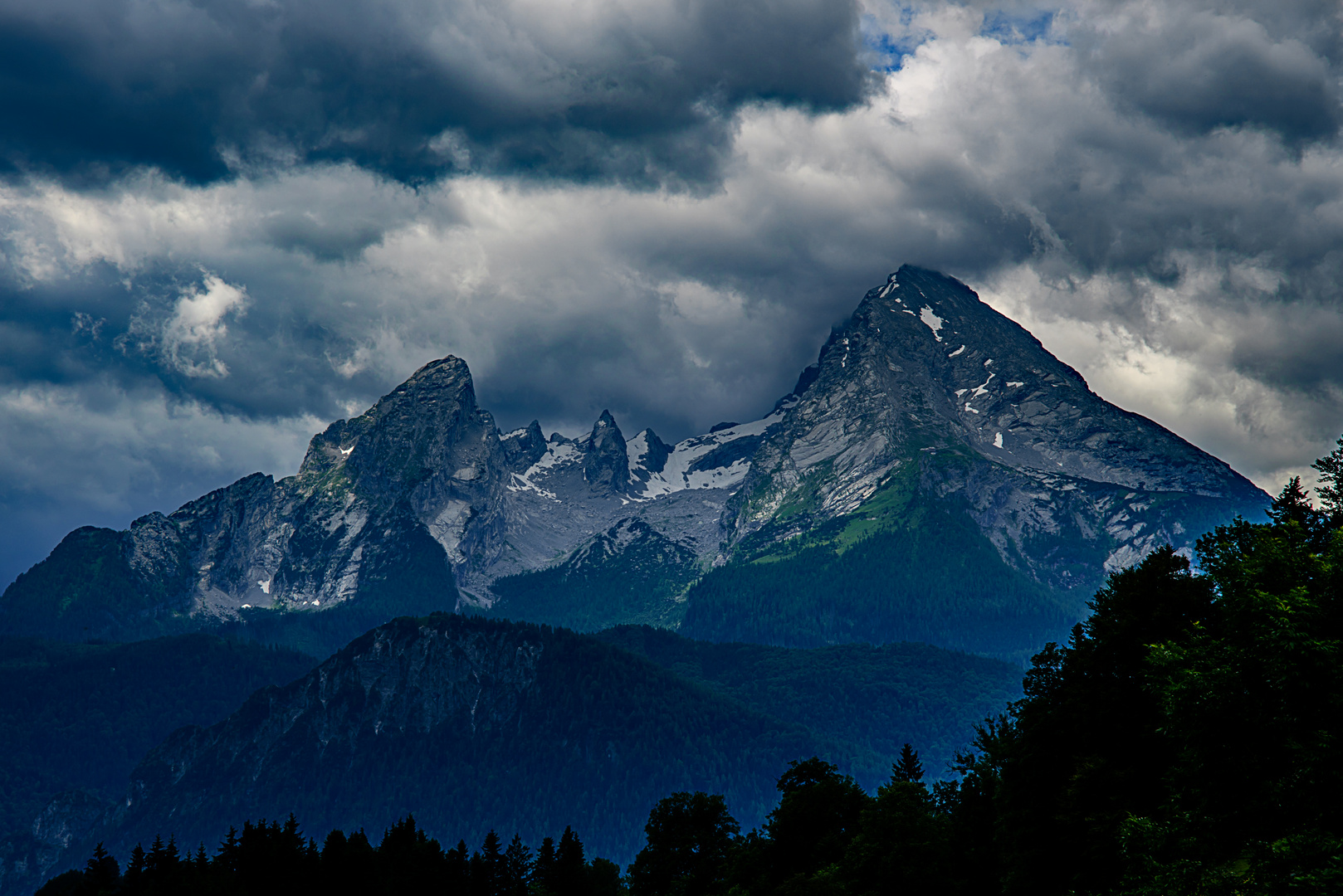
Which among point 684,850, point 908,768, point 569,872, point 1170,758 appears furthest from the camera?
point 569,872

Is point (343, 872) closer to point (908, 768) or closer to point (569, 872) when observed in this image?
point (569, 872)

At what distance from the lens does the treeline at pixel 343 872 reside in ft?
440

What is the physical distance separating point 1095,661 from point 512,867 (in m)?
109

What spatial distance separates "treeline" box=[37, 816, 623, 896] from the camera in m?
134

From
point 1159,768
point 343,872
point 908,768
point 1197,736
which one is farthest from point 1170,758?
point 343,872

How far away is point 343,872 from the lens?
447 ft

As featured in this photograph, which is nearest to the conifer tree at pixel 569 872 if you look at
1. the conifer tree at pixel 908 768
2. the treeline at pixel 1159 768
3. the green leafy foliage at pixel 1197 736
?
the conifer tree at pixel 908 768

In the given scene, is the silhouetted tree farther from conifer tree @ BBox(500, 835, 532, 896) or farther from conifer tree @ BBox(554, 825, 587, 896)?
conifer tree @ BBox(500, 835, 532, 896)

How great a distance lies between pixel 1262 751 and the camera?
52031 mm

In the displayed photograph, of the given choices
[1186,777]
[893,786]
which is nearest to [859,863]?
[893,786]

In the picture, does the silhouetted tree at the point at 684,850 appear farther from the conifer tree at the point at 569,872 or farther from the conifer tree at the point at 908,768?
the conifer tree at the point at 569,872

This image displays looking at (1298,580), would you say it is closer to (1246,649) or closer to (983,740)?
(1246,649)

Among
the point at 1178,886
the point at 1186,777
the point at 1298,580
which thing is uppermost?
the point at 1298,580

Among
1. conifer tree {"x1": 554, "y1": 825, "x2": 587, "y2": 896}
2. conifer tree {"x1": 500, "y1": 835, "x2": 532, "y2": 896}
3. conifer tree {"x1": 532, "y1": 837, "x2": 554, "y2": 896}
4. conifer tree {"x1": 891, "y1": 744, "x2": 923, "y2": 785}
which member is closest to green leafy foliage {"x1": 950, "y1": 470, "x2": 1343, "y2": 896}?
conifer tree {"x1": 891, "y1": 744, "x2": 923, "y2": 785}
